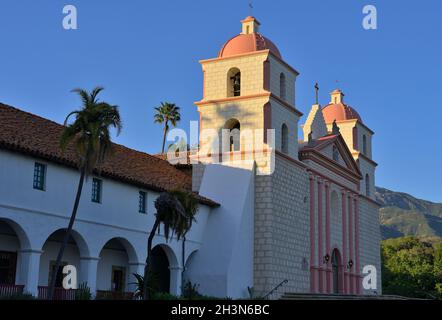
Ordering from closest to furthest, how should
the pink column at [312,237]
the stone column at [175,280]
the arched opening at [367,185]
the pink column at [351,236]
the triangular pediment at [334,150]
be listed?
the stone column at [175,280] < the pink column at [312,237] < the triangular pediment at [334,150] < the pink column at [351,236] < the arched opening at [367,185]

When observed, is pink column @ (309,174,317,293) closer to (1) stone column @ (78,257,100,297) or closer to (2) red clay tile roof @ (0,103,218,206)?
(2) red clay tile roof @ (0,103,218,206)

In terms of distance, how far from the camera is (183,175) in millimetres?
34844

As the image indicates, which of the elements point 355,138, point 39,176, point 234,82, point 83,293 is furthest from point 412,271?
point 39,176

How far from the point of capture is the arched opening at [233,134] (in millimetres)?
33406

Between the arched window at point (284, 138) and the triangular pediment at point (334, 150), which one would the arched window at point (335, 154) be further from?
the arched window at point (284, 138)

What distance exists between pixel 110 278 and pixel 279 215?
9098 mm

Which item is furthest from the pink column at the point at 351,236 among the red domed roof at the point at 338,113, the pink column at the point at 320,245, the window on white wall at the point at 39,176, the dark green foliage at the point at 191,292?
the window on white wall at the point at 39,176

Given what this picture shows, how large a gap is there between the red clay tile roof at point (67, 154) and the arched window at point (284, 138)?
513 cm

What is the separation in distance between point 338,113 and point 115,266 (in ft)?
79.0

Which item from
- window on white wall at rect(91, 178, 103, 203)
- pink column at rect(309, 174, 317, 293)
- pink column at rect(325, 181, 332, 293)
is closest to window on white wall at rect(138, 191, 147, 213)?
window on white wall at rect(91, 178, 103, 203)

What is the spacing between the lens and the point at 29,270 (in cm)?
2131

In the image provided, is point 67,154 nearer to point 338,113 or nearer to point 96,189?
point 96,189

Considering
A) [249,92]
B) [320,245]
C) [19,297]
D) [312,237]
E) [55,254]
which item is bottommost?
[19,297]

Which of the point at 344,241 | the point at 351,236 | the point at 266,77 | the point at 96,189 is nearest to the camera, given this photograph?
the point at 96,189
